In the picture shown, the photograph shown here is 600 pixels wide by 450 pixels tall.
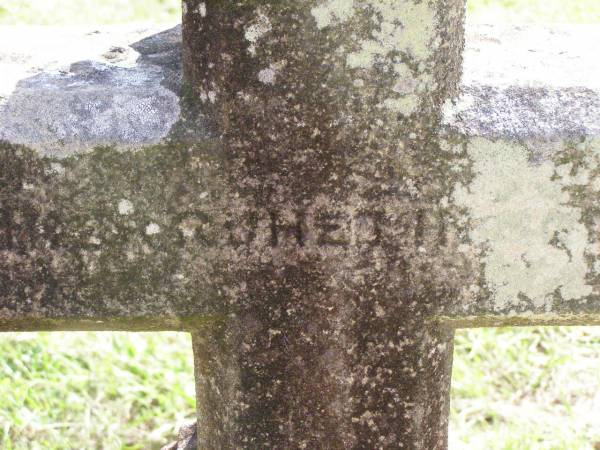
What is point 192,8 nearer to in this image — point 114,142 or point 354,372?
point 114,142

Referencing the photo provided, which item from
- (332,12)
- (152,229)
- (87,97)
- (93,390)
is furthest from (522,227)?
(93,390)

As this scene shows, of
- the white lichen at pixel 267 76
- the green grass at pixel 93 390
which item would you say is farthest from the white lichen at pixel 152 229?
the green grass at pixel 93 390

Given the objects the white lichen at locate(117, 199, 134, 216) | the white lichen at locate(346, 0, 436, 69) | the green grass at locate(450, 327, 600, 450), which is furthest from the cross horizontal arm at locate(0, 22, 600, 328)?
the green grass at locate(450, 327, 600, 450)

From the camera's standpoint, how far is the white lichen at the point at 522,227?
1.23m

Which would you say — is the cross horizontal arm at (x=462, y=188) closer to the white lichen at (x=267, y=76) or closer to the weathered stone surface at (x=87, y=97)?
the weathered stone surface at (x=87, y=97)

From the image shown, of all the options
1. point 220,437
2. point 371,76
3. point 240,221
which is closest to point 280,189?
point 240,221

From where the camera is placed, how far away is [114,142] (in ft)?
3.99

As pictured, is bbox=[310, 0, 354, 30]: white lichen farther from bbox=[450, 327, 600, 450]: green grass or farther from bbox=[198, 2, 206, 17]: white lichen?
bbox=[450, 327, 600, 450]: green grass

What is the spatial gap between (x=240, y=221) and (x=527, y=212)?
1.35 feet

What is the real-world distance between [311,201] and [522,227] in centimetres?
31

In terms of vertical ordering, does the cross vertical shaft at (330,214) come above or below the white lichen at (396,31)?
below

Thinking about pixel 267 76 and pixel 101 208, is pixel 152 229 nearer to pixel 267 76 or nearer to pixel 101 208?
pixel 101 208

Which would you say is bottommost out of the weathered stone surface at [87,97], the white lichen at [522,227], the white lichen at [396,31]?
the white lichen at [522,227]

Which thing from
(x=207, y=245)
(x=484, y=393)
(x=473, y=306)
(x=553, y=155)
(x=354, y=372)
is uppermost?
(x=553, y=155)
